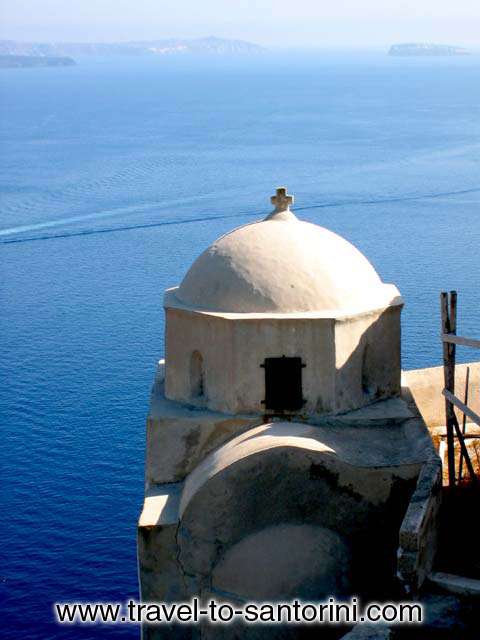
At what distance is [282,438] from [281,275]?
171 cm

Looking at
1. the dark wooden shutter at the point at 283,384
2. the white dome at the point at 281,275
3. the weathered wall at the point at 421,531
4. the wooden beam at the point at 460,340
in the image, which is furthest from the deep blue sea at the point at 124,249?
the weathered wall at the point at 421,531

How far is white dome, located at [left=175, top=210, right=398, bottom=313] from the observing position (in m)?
9.87

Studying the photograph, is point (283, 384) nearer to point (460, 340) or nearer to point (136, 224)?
point (460, 340)

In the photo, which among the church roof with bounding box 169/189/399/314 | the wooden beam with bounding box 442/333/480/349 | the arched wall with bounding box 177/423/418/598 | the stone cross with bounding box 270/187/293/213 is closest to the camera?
the arched wall with bounding box 177/423/418/598

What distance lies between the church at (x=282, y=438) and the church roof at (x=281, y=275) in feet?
0.04

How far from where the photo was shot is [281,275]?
995 centimetres

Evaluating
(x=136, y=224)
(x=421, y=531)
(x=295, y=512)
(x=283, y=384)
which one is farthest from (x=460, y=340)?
(x=136, y=224)

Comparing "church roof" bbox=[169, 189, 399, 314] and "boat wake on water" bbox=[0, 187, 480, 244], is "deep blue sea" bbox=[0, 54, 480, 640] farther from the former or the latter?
"church roof" bbox=[169, 189, 399, 314]

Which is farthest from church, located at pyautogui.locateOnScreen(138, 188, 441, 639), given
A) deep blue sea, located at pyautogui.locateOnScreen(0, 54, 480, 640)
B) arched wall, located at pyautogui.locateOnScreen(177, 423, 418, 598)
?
deep blue sea, located at pyautogui.locateOnScreen(0, 54, 480, 640)

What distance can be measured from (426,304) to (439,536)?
1995 cm

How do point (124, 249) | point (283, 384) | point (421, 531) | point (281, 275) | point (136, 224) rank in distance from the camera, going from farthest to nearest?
1. point (136, 224)
2. point (124, 249)
3. point (281, 275)
4. point (283, 384)
5. point (421, 531)

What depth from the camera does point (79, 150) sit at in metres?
58.5

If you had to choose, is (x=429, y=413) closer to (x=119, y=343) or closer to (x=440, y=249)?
(x=119, y=343)

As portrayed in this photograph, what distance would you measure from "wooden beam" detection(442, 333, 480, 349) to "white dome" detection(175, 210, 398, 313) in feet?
2.20
